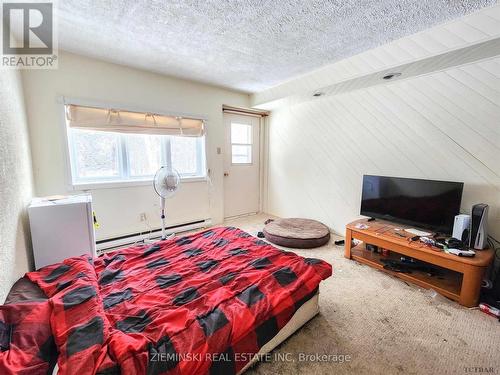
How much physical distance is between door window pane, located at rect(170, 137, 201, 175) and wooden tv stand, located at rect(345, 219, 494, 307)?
2.58m

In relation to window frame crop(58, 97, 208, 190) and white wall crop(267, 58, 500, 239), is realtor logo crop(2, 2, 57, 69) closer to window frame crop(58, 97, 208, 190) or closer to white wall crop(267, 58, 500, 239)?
window frame crop(58, 97, 208, 190)

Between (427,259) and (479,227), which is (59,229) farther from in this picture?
(479,227)

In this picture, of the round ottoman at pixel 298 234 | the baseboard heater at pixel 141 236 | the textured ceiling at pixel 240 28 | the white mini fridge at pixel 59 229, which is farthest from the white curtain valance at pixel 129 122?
the round ottoman at pixel 298 234

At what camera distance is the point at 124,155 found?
310 centimetres

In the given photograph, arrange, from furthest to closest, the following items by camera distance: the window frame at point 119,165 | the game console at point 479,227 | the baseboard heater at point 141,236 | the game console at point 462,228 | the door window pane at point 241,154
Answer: the door window pane at point 241,154 < the baseboard heater at point 141,236 < the window frame at point 119,165 < the game console at point 462,228 < the game console at point 479,227

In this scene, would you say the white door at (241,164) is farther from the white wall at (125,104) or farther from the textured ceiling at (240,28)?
the textured ceiling at (240,28)

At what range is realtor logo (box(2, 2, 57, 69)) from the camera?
5.74 ft

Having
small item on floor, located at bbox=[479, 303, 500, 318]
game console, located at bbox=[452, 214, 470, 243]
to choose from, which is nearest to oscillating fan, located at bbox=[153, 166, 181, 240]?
game console, located at bbox=[452, 214, 470, 243]

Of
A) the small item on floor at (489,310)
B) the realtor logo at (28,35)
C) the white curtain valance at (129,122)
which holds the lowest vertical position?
the small item on floor at (489,310)

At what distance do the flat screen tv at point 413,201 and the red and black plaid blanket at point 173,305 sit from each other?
147 centimetres

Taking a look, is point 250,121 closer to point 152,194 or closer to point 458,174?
point 152,194

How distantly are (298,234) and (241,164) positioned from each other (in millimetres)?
1928

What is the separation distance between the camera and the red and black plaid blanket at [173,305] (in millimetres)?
964

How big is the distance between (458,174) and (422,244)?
862 mm
